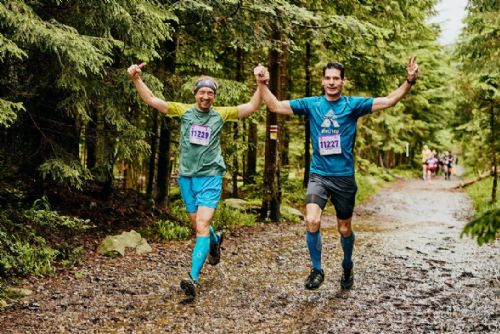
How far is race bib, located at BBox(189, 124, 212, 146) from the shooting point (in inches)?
240

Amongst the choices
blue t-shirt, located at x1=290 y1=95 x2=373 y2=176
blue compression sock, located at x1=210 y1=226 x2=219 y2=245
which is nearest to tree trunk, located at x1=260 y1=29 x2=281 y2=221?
blue compression sock, located at x1=210 y1=226 x2=219 y2=245

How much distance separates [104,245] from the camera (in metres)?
8.23

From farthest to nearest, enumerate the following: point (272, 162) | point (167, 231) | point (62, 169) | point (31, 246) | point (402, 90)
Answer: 1. point (272, 162)
2. point (167, 231)
3. point (62, 169)
4. point (31, 246)
5. point (402, 90)

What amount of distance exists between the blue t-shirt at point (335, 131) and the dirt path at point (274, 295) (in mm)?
1461

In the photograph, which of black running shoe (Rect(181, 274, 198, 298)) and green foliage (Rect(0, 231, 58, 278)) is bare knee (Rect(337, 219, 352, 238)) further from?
green foliage (Rect(0, 231, 58, 278))

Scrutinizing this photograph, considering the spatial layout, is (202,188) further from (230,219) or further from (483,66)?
(483,66)

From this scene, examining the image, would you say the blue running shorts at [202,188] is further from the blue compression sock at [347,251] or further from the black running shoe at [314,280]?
the blue compression sock at [347,251]

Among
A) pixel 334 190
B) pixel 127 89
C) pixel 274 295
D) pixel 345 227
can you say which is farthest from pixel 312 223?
pixel 127 89

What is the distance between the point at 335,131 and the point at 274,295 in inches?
77.4

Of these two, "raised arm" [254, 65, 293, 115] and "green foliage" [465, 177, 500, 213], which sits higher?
"raised arm" [254, 65, 293, 115]

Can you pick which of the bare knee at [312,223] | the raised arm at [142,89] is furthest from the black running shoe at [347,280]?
the raised arm at [142,89]

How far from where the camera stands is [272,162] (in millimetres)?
13188

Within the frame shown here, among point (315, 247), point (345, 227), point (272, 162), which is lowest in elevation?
point (315, 247)

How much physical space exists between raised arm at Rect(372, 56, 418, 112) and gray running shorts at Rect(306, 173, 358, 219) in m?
0.86
